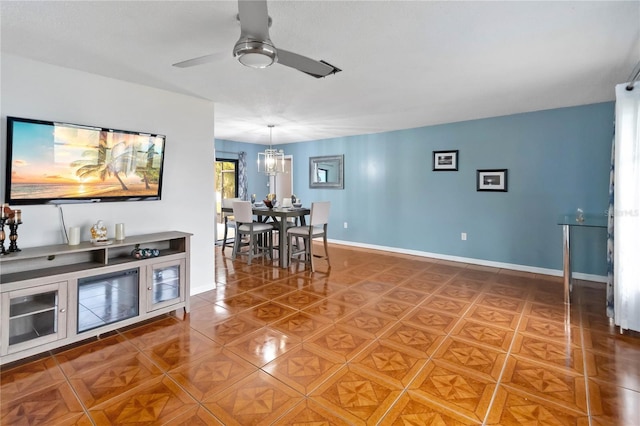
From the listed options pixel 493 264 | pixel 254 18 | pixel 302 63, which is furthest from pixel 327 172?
pixel 254 18

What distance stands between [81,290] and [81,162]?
3.40 ft

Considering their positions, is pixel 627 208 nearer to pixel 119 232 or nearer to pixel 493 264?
pixel 493 264

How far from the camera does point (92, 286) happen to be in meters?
2.51

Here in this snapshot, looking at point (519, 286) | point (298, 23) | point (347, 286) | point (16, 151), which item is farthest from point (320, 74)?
point (519, 286)

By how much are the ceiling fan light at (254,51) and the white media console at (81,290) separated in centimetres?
185

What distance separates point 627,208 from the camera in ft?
8.54

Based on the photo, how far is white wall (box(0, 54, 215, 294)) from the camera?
8.05 feet

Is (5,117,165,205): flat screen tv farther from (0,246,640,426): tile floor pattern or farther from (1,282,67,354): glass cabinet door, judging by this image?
(0,246,640,426): tile floor pattern

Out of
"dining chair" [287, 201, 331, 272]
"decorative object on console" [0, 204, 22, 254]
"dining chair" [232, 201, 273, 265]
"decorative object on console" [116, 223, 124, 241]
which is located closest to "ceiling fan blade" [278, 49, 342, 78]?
"decorative object on console" [116, 223, 124, 241]

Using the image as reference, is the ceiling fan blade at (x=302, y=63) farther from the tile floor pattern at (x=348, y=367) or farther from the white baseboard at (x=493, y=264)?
the white baseboard at (x=493, y=264)

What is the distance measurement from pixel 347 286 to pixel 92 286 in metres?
2.54

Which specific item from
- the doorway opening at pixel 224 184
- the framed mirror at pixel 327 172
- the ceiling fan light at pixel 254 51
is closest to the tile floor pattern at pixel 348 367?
the ceiling fan light at pixel 254 51

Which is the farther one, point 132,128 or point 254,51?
point 132,128

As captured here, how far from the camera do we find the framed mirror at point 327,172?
6.58 meters
